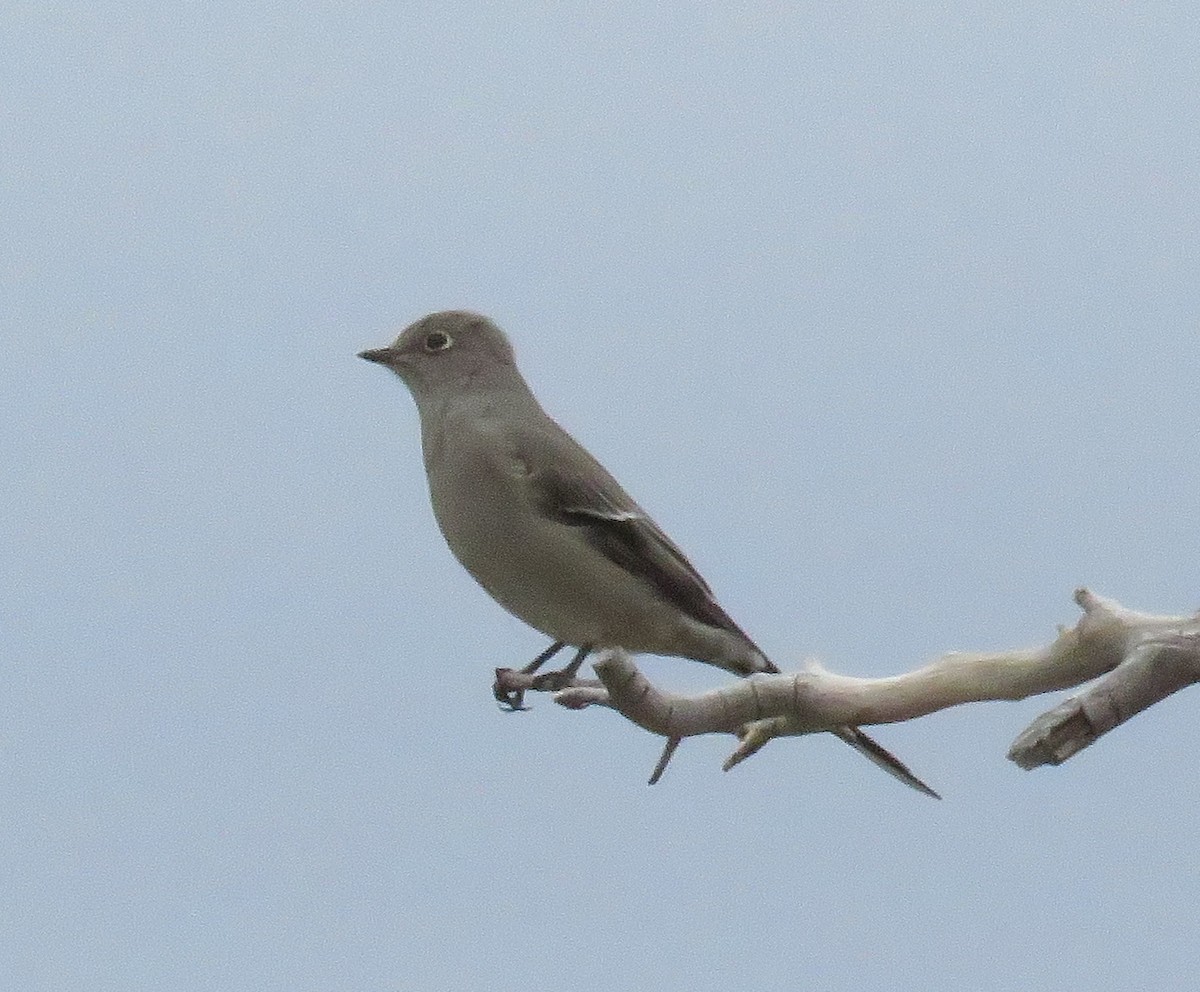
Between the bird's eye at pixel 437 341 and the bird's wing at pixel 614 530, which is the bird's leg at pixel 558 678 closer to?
the bird's wing at pixel 614 530

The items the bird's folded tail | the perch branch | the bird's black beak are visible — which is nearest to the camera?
the perch branch

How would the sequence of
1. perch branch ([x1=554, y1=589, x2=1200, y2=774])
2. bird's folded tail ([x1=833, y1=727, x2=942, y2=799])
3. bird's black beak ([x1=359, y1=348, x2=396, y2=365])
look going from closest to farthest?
1. perch branch ([x1=554, y1=589, x2=1200, y2=774])
2. bird's folded tail ([x1=833, y1=727, x2=942, y2=799])
3. bird's black beak ([x1=359, y1=348, x2=396, y2=365])

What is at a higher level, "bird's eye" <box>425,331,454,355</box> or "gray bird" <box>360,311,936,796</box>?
"bird's eye" <box>425,331,454,355</box>

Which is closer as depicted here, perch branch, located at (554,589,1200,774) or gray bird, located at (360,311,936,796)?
perch branch, located at (554,589,1200,774)

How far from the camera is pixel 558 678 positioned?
6.12 metres

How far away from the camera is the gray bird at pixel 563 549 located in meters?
6.15

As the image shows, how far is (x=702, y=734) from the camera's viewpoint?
526 cm

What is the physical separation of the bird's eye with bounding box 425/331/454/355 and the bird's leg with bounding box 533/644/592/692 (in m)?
1.42

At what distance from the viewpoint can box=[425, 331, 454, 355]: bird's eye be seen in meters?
6.88

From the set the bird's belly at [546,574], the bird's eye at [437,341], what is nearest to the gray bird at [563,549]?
the bird's belly at [546,574]

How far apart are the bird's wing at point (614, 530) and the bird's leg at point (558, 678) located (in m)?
0.37

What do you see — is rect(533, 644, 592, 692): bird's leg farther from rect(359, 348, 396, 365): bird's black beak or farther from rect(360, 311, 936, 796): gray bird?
rect(359, 348, 396, 365): bird's black beak

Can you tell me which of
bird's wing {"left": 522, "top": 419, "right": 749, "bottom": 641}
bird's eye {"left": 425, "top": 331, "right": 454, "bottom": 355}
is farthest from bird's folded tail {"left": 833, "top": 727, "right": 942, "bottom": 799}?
bird's eye {"left": 425, "top": 331, "right": 454, "bottom": 355}

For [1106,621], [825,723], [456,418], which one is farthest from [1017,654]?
[456,418]
